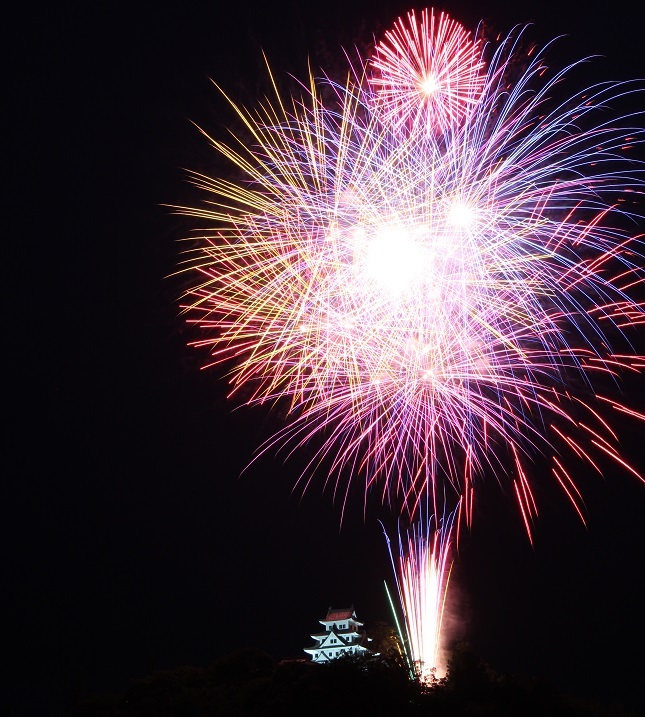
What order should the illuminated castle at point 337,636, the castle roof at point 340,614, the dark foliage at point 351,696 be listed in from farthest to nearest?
the castle roof at point 340,614 → the illuminated castle at point 337,636 → the dark foliage at point 351,696

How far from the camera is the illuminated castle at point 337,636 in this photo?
36438 mm

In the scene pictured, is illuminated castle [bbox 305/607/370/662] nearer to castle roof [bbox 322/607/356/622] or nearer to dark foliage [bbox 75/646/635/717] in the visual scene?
castle roof [bbox 322/607/356/622]

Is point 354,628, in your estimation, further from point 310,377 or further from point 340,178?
point 340,178

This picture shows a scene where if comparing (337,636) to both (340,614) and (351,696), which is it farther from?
(351,696)

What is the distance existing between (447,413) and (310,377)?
289 cm

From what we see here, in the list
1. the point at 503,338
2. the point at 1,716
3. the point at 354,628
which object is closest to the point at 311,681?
the point at 503,338

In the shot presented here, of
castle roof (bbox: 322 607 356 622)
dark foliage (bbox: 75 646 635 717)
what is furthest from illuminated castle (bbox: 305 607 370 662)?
dark foliage (bbox: 75 646 635 717)

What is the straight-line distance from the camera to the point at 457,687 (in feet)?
56.1

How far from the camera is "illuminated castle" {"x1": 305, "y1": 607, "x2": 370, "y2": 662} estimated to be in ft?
120

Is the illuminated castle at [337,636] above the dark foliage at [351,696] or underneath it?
above

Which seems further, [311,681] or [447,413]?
[447,413]

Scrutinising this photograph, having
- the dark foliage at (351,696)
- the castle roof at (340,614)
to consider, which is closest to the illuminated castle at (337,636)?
the castle roof at (340,614)

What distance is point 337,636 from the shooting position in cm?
3694

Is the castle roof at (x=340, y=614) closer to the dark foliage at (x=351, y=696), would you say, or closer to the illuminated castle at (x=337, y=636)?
the illuminated castle at (x=337, y=636)
